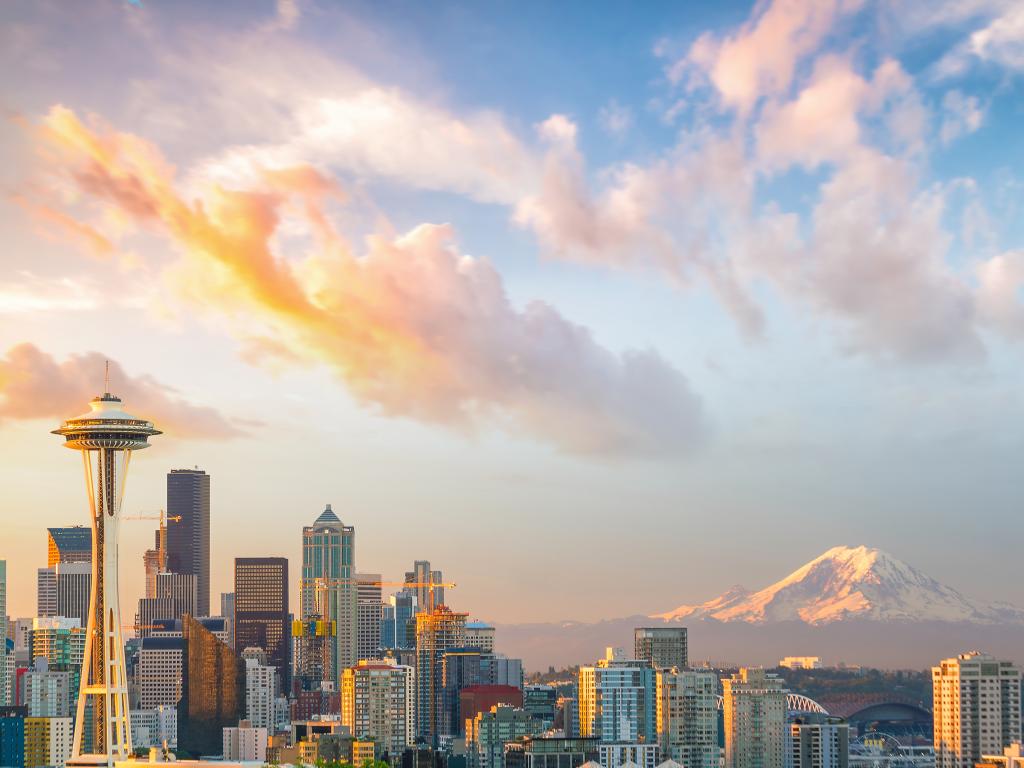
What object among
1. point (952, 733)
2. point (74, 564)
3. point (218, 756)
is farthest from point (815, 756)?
point (74, 564)

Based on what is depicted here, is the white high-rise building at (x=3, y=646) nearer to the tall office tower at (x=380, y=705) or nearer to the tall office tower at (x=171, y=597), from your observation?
the tall office tower at (x=380, y=705)

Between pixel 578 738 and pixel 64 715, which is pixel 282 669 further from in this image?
pixel 578 738

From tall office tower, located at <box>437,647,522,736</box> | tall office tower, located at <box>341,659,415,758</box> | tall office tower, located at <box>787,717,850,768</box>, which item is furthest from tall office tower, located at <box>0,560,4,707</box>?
tall office tower, located at <box>787,717,850,768</box>

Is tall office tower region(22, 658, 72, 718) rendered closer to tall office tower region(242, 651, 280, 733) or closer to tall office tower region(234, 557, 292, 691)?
tall office tower region(242, 651, 280, 733)

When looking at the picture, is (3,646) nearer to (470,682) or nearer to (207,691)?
(207,691)

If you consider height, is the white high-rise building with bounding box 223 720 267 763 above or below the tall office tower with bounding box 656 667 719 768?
below
